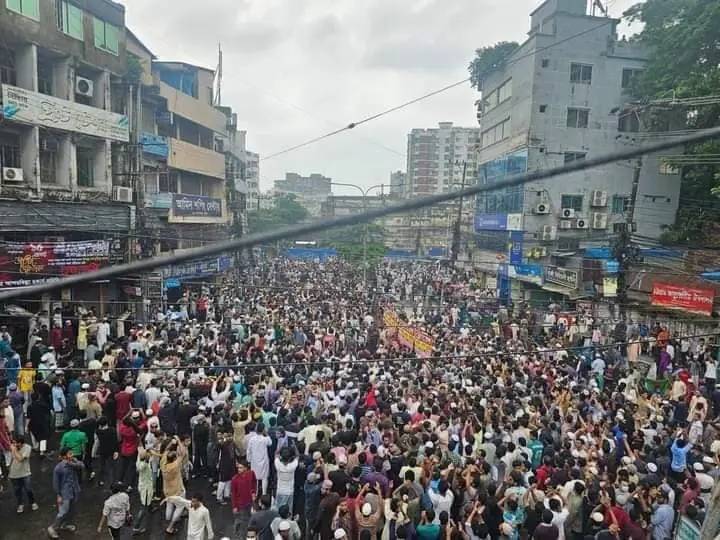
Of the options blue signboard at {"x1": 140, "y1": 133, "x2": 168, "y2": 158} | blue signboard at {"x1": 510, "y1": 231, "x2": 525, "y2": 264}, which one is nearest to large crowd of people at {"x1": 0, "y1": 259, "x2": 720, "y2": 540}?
blue signboard at {"x1": 140, "y1": 133, "x2": 168, "y2": 158}

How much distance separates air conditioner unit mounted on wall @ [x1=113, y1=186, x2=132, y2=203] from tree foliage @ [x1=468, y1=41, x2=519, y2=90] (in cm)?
2114

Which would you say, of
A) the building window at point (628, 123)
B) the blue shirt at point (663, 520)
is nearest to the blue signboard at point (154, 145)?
the blue shirt at point (663, 520)

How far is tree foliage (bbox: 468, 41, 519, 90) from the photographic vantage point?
30172mm

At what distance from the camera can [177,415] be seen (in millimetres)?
8086

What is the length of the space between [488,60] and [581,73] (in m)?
7.64

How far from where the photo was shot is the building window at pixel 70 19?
16.1 metres

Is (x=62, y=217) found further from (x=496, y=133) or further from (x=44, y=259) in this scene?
(x=496, y=133)

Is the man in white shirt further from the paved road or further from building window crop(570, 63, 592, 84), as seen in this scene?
building window crop(570, 63, 592, 84)

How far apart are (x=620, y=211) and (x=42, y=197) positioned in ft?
79.1

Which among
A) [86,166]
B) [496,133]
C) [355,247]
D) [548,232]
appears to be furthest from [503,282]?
[86,166]

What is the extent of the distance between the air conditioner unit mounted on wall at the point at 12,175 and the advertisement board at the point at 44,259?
1771 mm

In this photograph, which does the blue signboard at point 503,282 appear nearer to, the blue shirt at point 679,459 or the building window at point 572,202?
the building window at point 572,202

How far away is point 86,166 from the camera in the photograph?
18.1 m

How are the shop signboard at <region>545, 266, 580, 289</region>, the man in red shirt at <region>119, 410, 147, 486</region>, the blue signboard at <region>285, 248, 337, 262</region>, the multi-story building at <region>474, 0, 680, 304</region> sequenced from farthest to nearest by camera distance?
the blue signboard at <region>285, 248, 337, 262</region>
the multi-story building at <region>474, 0, 680, 304</region>
the shop signboard at <region>545, 266, 580, 289</region>
the man in red shirt at <region>119, 410, 147, 486</region>
